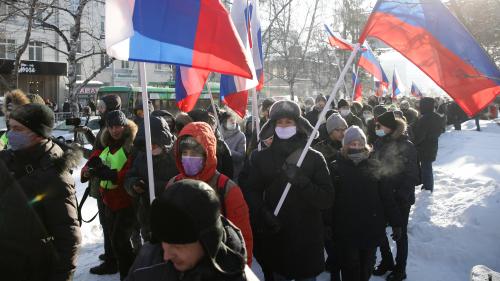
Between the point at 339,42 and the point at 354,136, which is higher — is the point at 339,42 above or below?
above

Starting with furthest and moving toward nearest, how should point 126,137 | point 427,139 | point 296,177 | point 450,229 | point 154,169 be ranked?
1. point 427,139
2. point 450,229
3. point 126,137
4. point 154,169
5. point 296,177

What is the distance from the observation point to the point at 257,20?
5.29 metres

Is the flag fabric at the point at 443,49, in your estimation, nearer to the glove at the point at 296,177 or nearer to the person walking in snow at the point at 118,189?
the glove at the point at 296,177

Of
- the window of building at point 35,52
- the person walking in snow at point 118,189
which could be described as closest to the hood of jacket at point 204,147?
the person walking in snow at point 118,189

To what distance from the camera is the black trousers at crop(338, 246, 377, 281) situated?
Answer: 13.2 feet

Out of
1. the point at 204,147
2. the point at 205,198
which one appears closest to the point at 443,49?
the point at 204,147

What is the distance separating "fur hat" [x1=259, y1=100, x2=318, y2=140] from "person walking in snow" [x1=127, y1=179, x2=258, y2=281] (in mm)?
1758

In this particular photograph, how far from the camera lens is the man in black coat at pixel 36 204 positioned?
8.00 feet

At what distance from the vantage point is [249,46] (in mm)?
4836

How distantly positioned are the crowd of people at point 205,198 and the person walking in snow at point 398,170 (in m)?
0.01

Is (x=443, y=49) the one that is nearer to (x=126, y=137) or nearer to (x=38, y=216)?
(x=126, y=137)

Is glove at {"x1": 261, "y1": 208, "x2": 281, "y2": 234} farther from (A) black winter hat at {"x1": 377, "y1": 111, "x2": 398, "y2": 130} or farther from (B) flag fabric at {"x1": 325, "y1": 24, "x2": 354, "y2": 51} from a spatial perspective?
(B) flag fabric at {"x1": 325, "y1": 24, "x2": 354, "y2": 51}

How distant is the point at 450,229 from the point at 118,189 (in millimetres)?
4843

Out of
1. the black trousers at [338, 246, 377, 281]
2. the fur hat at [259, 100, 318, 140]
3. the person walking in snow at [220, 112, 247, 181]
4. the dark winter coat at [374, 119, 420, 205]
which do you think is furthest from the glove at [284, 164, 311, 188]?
the person walking in snow at [220, 112, 247, 181]
